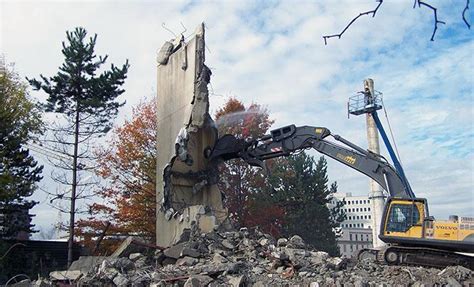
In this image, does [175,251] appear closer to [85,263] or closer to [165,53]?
[85,263]

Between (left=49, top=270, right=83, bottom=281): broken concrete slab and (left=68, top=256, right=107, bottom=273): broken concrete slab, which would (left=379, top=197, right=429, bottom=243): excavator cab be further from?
(left=49, top=270, right=83, bottom=281): broken concrete slab

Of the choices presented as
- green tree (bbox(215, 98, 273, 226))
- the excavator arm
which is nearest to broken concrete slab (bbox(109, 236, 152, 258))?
the excavator arm

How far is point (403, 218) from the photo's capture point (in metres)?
12.8

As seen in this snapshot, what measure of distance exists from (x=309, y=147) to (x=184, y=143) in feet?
12.3

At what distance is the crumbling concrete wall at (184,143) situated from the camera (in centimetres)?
1555

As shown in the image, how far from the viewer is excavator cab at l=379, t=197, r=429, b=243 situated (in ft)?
41.2

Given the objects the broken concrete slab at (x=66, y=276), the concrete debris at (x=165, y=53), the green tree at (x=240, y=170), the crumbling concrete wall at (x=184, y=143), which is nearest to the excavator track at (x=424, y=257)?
the crumbling concrete wall at (x=184, y=143)

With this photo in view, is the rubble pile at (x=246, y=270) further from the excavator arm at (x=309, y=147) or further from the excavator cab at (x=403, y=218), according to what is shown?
the excavator arm at (x=309, y=147)

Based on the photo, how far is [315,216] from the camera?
30.9 m

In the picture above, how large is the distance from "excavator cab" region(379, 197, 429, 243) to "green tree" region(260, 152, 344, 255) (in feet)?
51.0

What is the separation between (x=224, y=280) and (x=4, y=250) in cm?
1178

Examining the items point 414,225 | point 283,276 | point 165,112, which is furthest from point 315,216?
point 283,276

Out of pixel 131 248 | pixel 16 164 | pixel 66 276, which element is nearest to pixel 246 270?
pixel 131 248

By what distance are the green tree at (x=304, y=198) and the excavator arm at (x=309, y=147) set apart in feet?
39.7
